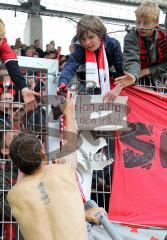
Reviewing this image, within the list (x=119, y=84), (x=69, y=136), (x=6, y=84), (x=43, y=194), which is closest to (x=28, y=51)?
(x=6, y=84)

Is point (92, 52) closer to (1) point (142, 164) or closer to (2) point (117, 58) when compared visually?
(2) point (117, 58)

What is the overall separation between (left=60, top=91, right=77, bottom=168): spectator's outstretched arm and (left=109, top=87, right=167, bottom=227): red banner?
609 mm

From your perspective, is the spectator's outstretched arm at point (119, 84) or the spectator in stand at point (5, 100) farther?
the spectator's outstretched arm at point (119, 84)

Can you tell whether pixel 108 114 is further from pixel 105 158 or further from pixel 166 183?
pixel 166 183

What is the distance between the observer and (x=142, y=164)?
5.59 metres

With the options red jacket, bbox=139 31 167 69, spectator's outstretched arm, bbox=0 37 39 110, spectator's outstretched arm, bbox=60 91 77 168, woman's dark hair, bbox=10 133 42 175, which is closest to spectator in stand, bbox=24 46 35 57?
red jacket, bbox=139 31 167 69

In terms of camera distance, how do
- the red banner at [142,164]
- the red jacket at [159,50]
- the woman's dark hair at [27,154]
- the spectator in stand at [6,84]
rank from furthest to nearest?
1. the red jacket at [159,50]
2. the spectator in stand at [6,84]
3. the red banner at [142,164]
4. the woman's dark hair at [27,154]

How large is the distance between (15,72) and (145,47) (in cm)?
149

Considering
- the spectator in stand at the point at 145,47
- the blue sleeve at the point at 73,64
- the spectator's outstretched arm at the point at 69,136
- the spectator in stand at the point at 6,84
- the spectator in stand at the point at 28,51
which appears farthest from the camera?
the spectator in stand at the point at 28,51

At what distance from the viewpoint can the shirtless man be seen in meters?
3.84

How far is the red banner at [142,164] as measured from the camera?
211 inches

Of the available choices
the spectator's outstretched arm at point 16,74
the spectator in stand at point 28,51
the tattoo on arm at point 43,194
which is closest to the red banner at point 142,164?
the spectator's outstretched arm at point 16,74

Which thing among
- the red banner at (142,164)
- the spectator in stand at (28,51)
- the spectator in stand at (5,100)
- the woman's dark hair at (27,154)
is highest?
the spectator in stand at (28,51)

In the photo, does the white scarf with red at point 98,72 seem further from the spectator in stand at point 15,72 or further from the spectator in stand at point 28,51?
the spectator in stand at point 28,51
